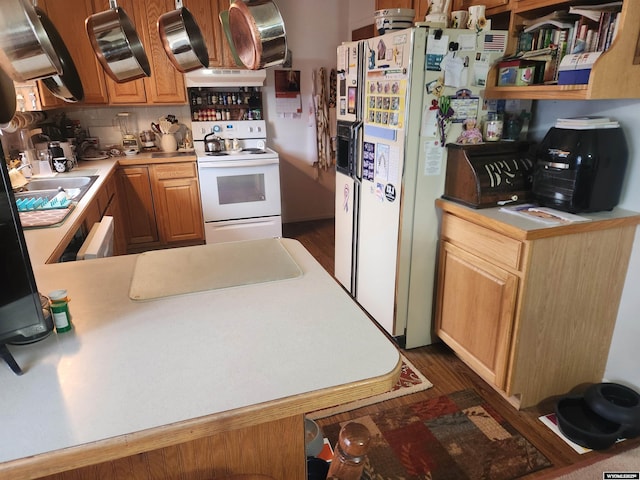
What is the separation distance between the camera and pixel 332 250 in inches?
156

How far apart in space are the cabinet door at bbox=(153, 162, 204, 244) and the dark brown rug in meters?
2.37

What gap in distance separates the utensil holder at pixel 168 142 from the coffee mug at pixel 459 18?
2.68 meters

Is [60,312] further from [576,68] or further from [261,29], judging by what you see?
[576,68]

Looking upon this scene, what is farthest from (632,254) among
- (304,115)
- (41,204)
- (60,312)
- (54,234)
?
(304,115)

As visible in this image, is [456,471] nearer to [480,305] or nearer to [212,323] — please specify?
[480,305]

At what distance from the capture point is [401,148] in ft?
6.88

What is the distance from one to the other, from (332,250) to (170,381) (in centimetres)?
320

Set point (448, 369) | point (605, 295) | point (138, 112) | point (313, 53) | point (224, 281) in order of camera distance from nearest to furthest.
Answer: point (224, 281)
point (605, 295)
point (448, 369)
point (138, 112)
point (313, 53)

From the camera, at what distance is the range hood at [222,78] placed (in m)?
3.60

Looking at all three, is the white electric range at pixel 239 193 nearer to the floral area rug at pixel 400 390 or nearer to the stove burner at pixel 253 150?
the stove burner at pixel 253 150

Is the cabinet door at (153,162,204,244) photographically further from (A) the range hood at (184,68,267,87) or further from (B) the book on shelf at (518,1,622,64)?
(B) the book on shelf at (518,1,622,64)

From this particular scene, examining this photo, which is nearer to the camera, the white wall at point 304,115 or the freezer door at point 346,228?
the freezer door at point 346,228

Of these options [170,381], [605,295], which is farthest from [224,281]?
[605,295]

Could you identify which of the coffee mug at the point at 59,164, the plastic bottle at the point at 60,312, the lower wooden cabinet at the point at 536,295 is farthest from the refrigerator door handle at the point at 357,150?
the coffee mug at the point at 59,164
